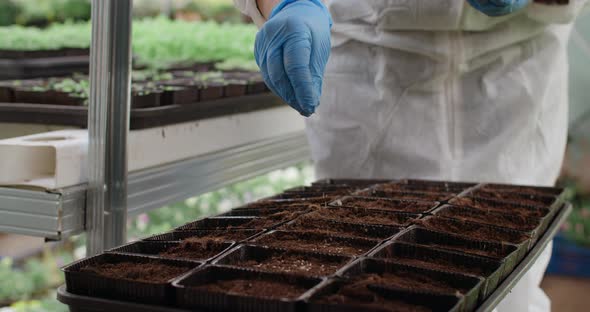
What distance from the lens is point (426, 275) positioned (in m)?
1.07

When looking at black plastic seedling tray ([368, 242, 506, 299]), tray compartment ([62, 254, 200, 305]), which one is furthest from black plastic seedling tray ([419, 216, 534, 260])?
tray compartment ([62, 254, 200, 305])

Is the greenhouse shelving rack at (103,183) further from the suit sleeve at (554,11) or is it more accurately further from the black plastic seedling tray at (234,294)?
the suit sleeve at (554,11)

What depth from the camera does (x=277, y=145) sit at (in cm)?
240

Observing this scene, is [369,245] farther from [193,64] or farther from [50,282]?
[50,282]

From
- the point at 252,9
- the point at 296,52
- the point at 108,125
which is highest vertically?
the point at 252,9

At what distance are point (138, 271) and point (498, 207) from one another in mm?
856

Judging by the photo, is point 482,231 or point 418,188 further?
point 418,188

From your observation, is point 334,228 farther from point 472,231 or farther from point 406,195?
point 406,195

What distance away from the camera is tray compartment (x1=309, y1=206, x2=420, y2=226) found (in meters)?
1.37

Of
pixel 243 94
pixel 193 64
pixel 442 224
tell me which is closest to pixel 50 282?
pixel 193 64

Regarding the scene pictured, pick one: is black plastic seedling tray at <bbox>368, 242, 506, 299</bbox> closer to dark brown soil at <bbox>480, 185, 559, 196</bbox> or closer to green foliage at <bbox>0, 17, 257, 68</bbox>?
dark brown soil at <bbox>480, 185, 559, 196</bbox>

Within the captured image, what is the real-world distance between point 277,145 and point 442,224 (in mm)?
1098

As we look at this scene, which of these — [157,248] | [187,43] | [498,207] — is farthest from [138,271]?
[187,43]

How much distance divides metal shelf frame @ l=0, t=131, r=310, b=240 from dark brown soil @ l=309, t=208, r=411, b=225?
52 centimetres
